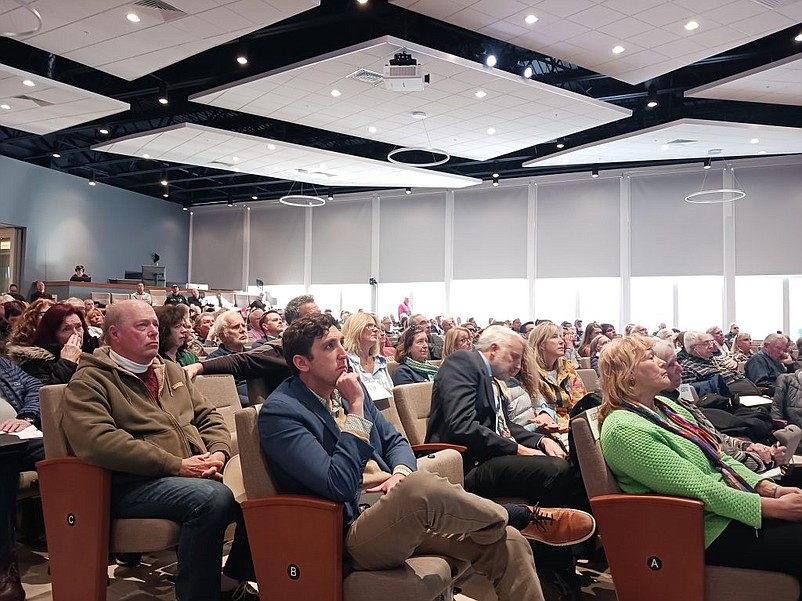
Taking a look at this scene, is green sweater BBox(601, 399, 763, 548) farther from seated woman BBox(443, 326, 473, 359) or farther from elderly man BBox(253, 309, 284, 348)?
elderly man BBox(253, 309, 284, 348)

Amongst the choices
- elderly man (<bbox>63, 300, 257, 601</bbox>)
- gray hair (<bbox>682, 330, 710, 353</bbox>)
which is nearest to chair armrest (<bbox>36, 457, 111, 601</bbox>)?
elderly man (<bbox>63, 300, 257, 601</bbox>)

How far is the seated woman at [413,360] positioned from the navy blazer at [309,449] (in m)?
2.56

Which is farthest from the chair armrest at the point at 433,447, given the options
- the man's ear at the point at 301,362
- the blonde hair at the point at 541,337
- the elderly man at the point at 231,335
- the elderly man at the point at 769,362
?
the elderly man at the point at 769,362

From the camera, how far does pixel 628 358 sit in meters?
2.66

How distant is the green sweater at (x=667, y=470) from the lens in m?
2.25

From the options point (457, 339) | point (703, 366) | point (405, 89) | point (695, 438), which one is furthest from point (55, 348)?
point (405, 89)

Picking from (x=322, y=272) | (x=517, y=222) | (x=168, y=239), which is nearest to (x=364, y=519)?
(x=517, y=222)

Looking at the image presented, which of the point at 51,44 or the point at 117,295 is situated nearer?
the point at 51,44

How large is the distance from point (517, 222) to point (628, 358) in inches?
571

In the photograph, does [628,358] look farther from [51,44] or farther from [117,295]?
[117,295]

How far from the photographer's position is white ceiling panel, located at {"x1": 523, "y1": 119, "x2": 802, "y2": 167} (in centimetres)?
1059

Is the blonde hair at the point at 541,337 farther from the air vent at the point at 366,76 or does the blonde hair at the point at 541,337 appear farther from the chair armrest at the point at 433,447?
the air vent at the point at 366,76

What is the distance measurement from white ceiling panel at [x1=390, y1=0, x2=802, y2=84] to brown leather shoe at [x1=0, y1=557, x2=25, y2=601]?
634 cm

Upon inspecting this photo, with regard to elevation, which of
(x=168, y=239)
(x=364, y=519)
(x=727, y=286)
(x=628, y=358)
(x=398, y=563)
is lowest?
(x=398, y=563)
